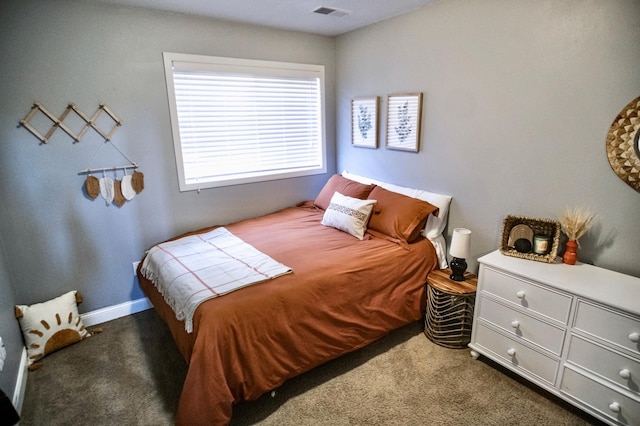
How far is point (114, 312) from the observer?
2793 millimetres

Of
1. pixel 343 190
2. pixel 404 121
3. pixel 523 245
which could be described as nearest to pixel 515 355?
pixel 523 245

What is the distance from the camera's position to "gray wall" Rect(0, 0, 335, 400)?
2.24m

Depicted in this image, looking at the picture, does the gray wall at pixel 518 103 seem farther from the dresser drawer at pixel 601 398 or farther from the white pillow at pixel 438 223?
the dresser drawer at pixel 601 398

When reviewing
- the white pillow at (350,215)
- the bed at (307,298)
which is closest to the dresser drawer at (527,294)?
the bed at (307,298)

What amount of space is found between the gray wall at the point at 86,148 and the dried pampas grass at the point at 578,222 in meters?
2.64

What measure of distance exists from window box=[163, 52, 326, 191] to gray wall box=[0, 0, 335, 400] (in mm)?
102

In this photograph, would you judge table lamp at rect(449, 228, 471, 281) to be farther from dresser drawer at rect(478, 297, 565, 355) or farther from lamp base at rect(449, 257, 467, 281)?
dresser drawer at rect(478, 297, 565, 355)

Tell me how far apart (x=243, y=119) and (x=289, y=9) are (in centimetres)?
101

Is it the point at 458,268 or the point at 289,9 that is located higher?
the point at 289,9

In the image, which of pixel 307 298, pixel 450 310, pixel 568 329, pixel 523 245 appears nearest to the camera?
pixel 568 329

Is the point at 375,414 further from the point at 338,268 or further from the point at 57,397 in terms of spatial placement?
the point at 57,397

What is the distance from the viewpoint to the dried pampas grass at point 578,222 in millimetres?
1919

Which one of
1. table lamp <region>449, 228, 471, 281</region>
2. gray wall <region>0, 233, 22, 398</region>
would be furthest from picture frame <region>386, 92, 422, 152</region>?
gray wall <region>0, 233, 22, 398</region>

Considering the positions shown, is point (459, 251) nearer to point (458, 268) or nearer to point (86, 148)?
point (458, 268)
